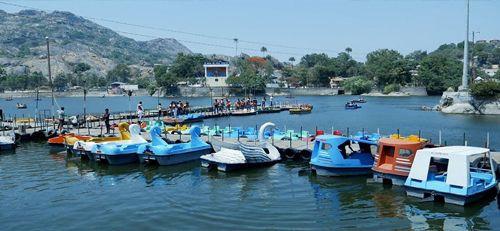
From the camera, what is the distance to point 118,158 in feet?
78.2

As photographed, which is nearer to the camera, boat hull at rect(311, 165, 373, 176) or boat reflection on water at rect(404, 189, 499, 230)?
boat reflection on water at rect(404, 189, 499, 230)

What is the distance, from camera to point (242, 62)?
175625mm

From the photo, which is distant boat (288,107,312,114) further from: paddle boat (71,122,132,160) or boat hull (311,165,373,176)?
boat hull (311,165,373,176)

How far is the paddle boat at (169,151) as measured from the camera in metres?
23.1

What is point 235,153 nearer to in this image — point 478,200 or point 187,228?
point 187,228

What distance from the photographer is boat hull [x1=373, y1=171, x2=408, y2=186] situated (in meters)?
18.0

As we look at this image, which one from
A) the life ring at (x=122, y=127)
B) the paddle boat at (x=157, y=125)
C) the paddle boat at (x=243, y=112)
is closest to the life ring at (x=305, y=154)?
the life ring at (x=122, y=127)

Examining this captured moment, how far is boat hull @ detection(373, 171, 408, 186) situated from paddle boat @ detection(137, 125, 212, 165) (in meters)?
10.5

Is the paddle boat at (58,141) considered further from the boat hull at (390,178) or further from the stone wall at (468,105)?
the stone wall at (468,105)

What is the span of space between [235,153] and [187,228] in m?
8.86

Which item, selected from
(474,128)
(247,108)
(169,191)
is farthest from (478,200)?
(247,108)

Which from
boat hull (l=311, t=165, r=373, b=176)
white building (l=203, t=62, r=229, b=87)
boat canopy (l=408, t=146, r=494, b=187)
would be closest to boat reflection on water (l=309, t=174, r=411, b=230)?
boat hull (l=311, t=165, r=373, b=176)

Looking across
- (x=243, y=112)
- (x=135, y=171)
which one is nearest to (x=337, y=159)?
(x=135, y=171)

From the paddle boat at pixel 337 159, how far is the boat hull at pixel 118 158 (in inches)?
419
